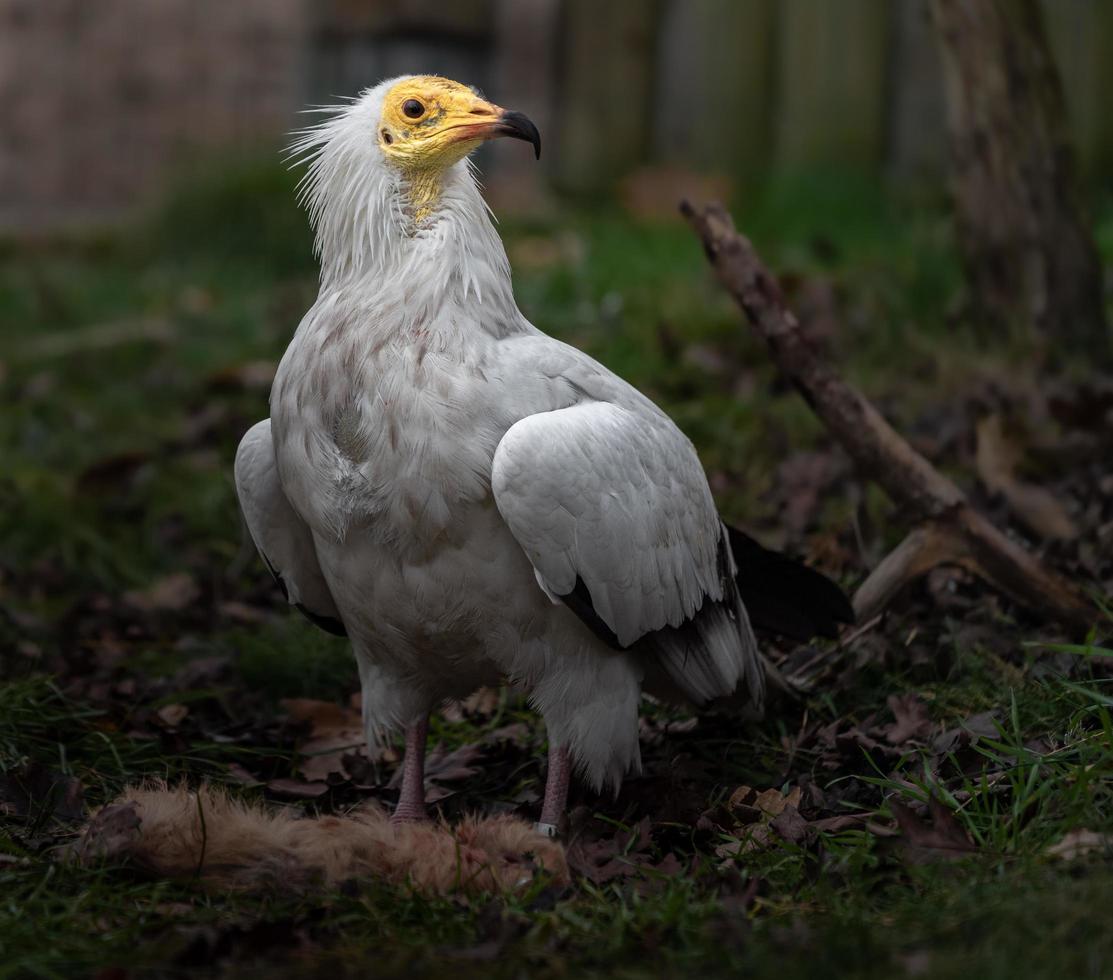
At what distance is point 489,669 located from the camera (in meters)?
3.55

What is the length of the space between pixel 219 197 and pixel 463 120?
21.3 ft

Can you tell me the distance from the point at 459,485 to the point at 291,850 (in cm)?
82

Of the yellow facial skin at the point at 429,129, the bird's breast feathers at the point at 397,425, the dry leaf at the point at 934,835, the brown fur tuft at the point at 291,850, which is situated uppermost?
the yellow facial skin at the point at 429,129

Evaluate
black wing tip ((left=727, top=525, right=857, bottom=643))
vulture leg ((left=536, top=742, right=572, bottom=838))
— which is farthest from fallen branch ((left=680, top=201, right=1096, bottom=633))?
vulture leg ((left=536, top=742, right=572, bottom=838))

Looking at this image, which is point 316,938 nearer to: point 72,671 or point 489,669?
point 489,669

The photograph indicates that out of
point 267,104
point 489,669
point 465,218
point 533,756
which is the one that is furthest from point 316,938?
point 267,104

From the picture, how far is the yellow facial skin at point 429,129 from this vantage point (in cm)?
349

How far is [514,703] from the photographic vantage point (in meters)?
4.42

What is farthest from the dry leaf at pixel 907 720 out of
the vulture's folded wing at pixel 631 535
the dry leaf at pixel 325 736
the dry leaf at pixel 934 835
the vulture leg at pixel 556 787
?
the dry leaf at pixel 325 736

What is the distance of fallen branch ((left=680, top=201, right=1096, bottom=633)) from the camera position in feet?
13.3

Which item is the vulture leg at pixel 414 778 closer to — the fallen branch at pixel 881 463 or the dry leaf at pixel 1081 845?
the fallen branch at pixel 881 463

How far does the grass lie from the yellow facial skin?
61.3 inches

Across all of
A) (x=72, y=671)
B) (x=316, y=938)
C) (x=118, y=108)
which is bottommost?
(x=72, y=671)

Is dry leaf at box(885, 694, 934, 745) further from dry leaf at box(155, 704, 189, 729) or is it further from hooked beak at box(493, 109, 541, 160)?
dry leaf at box(155, 704, 189, 729)
